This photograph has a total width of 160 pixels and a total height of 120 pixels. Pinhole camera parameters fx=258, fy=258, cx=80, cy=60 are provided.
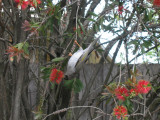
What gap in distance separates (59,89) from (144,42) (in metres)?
0.95

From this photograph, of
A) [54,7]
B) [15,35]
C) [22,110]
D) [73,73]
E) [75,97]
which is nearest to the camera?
[73,73]

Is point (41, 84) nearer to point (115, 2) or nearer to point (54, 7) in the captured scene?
point (54, 7)

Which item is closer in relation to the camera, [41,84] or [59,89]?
[59,89]

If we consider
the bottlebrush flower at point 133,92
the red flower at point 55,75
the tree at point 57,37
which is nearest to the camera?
the bottlebrush flower at point 133,92

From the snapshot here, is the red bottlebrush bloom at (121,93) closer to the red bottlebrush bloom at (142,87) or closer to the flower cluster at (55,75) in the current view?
the red bottlebrush bloom at (142,87)

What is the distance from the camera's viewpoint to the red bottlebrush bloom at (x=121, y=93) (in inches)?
62.1

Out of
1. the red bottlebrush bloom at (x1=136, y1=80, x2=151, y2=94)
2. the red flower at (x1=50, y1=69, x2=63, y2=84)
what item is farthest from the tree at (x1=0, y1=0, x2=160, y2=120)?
the red bottlebrush bloom at (x1=136, y1=80, x2=151, y2=94)

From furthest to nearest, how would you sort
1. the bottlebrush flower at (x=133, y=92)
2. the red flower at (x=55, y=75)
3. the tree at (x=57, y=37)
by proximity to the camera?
the tree at (x=57, y=37), the red flower at (x=55, y=75), the bottlebrush flower at (x=133, y=92)

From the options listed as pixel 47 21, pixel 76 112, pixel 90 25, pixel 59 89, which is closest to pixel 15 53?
pixel 47 21

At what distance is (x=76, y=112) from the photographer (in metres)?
2.62

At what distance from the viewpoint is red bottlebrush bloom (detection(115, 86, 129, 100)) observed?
1578 millimetres

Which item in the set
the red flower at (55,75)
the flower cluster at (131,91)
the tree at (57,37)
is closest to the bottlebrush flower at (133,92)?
the flower cluster at (131,91)

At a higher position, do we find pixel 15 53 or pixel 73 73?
pixel 15 53

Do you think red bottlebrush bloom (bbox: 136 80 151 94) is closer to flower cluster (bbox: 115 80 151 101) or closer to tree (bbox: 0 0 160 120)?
flower cluster (bbox: 115 80 151 101)
